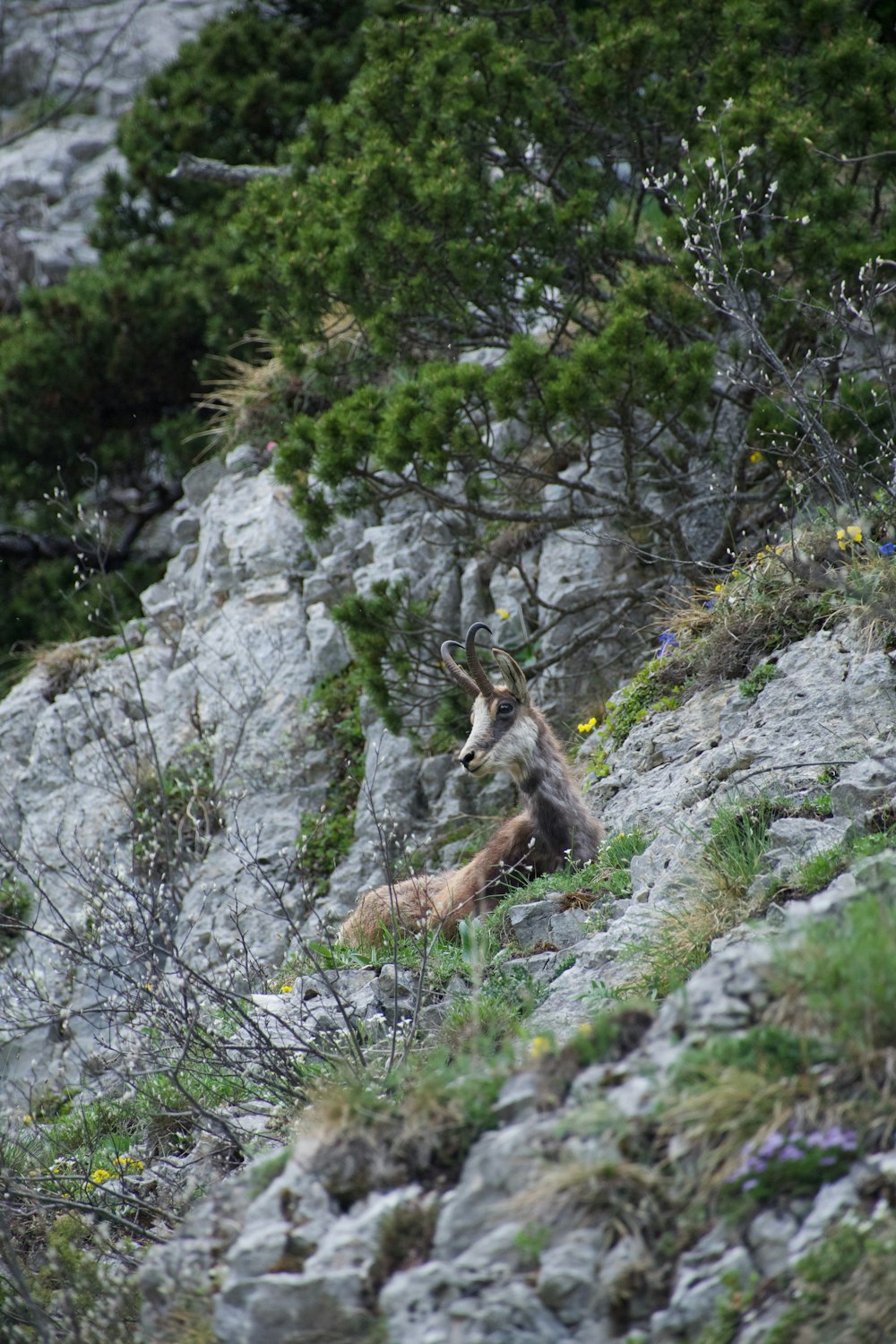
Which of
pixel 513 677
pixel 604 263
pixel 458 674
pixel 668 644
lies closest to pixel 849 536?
pixel 668 644

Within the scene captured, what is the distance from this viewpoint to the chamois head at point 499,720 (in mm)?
7926

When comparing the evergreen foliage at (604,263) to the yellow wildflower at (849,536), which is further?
the evergreen foliage at (604,263)

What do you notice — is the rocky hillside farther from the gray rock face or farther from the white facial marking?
the gray rock face

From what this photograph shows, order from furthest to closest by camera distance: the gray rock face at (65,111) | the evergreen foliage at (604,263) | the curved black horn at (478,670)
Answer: the gray rock face at (65,111)
the evergreen foliage at (604,263)
the curved black horn at (478,670)

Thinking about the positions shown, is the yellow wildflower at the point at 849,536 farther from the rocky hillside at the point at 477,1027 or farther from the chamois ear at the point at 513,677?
the chamois ear at the point at 513,677

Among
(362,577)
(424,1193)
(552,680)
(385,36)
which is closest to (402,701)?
(552,680)

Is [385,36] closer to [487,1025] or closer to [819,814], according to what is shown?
[819,814]

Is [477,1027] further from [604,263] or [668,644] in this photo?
[604,263]

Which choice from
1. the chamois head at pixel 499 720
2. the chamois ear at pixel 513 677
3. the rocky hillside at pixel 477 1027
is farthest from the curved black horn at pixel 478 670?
the rocky hillside at pixel 477 1027

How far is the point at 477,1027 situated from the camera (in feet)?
16.9

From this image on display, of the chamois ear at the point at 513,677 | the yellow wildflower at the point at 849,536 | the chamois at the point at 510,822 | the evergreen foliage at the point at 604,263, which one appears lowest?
the chamois at the point at 510,822

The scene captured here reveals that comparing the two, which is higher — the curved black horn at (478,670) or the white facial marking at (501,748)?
the curved black horn at (478,670)

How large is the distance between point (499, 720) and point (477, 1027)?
3122 mm

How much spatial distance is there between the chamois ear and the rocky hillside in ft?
2.47
